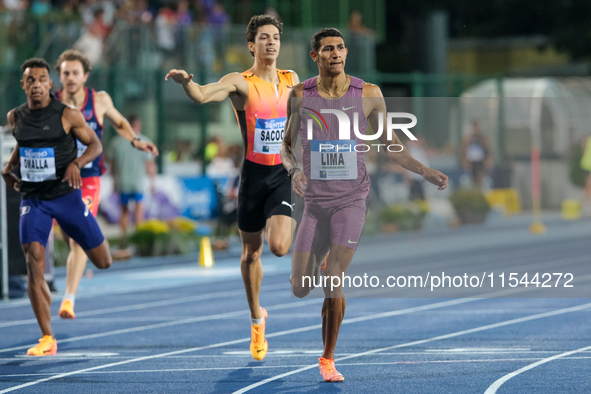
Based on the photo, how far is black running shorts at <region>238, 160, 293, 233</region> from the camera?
795 centimetres

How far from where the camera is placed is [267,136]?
26.1 feet

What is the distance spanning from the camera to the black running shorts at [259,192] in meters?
7.95

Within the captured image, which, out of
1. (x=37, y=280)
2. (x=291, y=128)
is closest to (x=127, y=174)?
(x=37, y=280)

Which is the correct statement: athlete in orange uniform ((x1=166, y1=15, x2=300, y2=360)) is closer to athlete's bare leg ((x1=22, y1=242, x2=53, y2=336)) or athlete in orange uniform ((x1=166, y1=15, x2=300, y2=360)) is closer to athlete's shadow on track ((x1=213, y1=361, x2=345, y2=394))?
athlete's shadow on track ((x1=213, y1=361, x2=345, y2=394))

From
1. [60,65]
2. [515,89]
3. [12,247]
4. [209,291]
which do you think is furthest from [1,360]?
[515,89]

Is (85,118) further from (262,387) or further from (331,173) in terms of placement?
(262,387)

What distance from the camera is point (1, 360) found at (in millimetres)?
8406

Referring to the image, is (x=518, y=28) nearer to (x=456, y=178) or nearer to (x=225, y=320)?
(x=456, y=178)

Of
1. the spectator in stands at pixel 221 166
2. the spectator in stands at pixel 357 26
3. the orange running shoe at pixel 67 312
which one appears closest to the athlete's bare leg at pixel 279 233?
the orange running shoe at pixel 67 312

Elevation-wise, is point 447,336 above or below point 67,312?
below

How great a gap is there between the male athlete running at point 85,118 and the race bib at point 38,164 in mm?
1112

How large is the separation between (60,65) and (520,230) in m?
14.5

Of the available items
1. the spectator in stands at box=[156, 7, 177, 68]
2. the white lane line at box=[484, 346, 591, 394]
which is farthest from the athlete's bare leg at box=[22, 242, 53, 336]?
the spectator in stands at box=[156, 7, 177, 68]

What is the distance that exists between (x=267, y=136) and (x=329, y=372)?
1934mm
